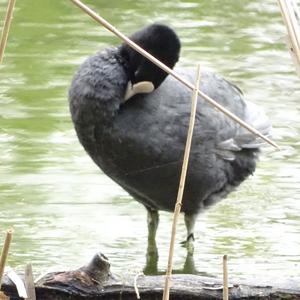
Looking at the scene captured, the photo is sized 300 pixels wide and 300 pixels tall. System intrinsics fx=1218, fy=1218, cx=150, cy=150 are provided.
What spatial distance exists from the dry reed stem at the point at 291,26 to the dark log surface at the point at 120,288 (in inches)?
36.1

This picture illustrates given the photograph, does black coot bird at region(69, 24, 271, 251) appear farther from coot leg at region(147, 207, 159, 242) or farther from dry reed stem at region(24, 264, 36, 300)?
dry reed stem at region(24, 264, 36, 300)

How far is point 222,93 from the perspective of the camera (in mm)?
5742

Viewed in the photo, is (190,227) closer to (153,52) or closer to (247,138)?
(247,138)

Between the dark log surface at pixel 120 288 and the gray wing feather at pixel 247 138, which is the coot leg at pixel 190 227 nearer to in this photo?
the gray wing feather at pixel 247 138

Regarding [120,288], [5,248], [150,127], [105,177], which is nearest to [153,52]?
[150,127]

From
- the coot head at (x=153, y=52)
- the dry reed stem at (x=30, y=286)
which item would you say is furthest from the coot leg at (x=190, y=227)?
the dry reed stem at (x=30, y=286)

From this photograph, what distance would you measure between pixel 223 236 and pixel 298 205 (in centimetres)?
57

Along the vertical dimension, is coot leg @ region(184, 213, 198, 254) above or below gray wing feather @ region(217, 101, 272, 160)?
below

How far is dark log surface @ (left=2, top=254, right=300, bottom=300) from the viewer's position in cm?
370

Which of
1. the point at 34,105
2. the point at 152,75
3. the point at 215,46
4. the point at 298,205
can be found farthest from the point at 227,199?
the point at 215,46

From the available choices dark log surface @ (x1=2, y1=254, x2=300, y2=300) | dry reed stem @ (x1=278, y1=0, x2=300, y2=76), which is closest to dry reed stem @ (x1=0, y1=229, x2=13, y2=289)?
dark log surface @ (x1=2, y1=254, x2=300, y2=300)

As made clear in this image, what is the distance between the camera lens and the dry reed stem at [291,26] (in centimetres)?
300

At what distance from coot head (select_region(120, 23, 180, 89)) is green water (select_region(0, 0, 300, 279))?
783 millimetres

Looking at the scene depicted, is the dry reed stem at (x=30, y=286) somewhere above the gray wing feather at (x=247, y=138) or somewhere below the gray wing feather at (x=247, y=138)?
above
